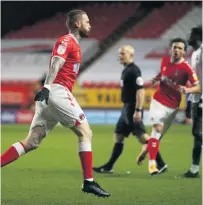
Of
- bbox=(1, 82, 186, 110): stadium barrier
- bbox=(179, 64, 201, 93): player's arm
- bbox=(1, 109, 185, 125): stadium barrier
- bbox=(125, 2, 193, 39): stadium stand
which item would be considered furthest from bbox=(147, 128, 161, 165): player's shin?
bbox=(125, 2, 193, 39): stadium stand

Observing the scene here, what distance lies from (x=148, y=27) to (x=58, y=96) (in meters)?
23.2

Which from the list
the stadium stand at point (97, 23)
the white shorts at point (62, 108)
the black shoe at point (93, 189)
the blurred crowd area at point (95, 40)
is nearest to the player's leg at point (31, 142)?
the white shorts at point (62, 108)

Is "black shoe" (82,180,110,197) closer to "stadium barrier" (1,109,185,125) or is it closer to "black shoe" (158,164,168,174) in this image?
"black shoe" (158,164,168,174)

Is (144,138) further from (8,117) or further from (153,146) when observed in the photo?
(8,117)

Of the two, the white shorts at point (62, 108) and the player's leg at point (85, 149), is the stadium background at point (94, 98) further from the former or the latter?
the white shorts at point (62, 108)

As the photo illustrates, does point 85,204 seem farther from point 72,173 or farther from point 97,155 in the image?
point 97,155

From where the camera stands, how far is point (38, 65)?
28828 millimetres

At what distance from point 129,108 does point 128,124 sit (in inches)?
9.6

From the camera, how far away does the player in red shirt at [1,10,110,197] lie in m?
6.31

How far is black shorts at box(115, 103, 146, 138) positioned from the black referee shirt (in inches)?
4.6

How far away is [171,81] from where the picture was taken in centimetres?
872

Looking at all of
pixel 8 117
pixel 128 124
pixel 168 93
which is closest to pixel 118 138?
pixel 128 124

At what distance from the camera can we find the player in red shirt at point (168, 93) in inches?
341

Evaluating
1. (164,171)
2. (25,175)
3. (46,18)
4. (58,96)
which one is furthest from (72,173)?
(46,18)
